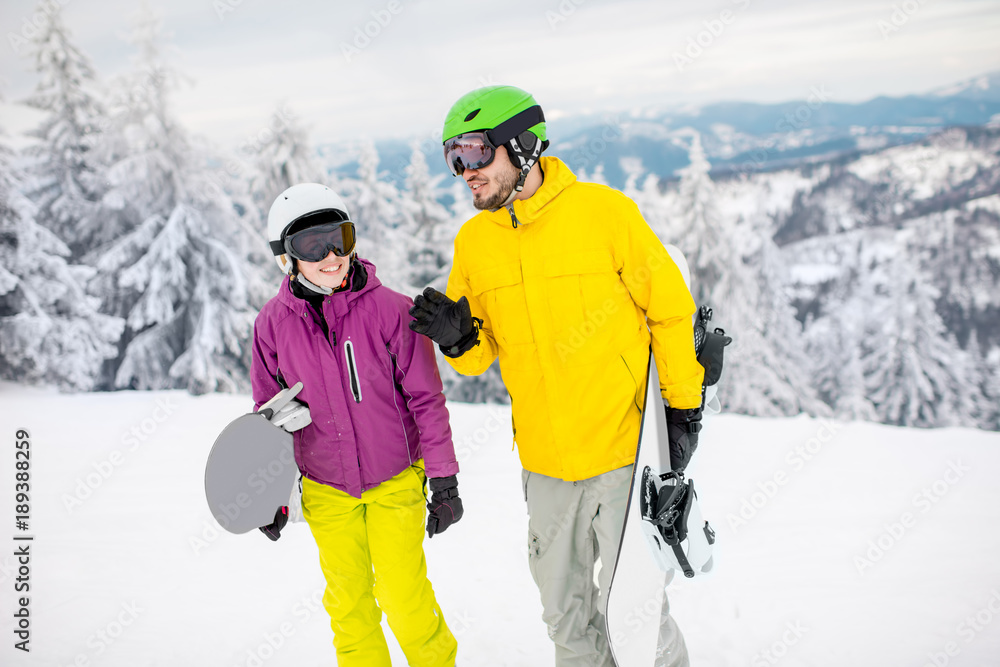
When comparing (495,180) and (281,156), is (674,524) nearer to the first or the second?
(495,180)

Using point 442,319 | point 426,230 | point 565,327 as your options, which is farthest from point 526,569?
point 426,230

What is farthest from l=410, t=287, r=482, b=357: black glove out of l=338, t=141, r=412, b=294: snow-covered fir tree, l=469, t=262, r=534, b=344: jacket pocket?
l=338, t=141, r=412, b=294: snow-covered fir tree

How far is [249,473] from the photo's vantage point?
2779mm

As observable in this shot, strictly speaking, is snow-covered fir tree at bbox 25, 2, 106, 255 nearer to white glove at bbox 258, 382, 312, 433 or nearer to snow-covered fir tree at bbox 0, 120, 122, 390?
snow-covered fir tree at bbox 0, 120, 122, 390

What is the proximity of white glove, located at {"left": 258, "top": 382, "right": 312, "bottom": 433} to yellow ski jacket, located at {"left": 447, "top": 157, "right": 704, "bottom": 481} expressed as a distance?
2.74 ft

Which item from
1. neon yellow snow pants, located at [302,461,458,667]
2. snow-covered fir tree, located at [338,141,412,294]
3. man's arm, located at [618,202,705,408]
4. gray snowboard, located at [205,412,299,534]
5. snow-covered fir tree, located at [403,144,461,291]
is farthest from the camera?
snow-covered fir tree, located at [403,144,461,291]

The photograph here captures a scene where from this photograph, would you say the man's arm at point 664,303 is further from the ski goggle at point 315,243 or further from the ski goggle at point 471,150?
the ski goggle at point 315,243

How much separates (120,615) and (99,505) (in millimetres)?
2717

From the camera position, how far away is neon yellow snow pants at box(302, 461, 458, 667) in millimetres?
2926

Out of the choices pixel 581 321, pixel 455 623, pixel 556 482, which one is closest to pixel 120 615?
pixel 455 623

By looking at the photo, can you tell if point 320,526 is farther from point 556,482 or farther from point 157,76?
point 157,76

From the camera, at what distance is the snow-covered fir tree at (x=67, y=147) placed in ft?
56.5

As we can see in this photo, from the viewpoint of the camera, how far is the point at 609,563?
2732 mm

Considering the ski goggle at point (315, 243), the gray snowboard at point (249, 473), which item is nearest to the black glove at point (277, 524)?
the gray snowboard at point (249, 473)
